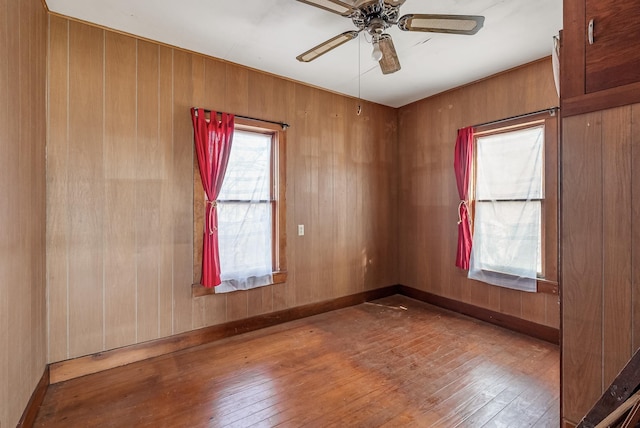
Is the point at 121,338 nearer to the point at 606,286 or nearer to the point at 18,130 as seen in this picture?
the point at 18,130

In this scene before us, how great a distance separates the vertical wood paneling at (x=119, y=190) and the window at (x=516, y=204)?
376 cm

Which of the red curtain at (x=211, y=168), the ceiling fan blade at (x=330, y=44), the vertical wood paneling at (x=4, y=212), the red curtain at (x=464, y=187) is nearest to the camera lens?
the vertical wood paneling at (x=4, y=212)

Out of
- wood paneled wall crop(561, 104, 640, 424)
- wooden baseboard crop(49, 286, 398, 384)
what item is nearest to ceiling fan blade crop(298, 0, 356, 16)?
wood paneled wall crop(561, 104, 640, 424)

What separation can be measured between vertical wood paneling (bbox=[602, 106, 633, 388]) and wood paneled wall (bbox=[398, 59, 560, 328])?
225 centimetres

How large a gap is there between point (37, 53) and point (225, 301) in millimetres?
2558

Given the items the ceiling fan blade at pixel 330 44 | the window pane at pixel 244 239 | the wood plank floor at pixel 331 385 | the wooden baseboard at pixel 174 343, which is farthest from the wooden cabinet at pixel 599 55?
the wooden baseboard at pixel 174 343

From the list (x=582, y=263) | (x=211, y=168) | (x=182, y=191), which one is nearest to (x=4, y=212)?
(x=182, y=191)

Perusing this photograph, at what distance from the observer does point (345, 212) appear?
423 centimetres

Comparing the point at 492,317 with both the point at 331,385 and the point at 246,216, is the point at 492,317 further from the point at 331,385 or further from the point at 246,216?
the point at 246,216

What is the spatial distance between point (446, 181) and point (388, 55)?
2.20 meters

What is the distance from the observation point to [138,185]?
276 cm

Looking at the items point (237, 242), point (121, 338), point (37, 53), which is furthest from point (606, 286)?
point (37, 53)

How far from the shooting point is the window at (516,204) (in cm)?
311

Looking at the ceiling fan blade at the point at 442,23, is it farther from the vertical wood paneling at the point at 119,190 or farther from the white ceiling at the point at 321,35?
the vertical wood paneling at the point at 119,190
